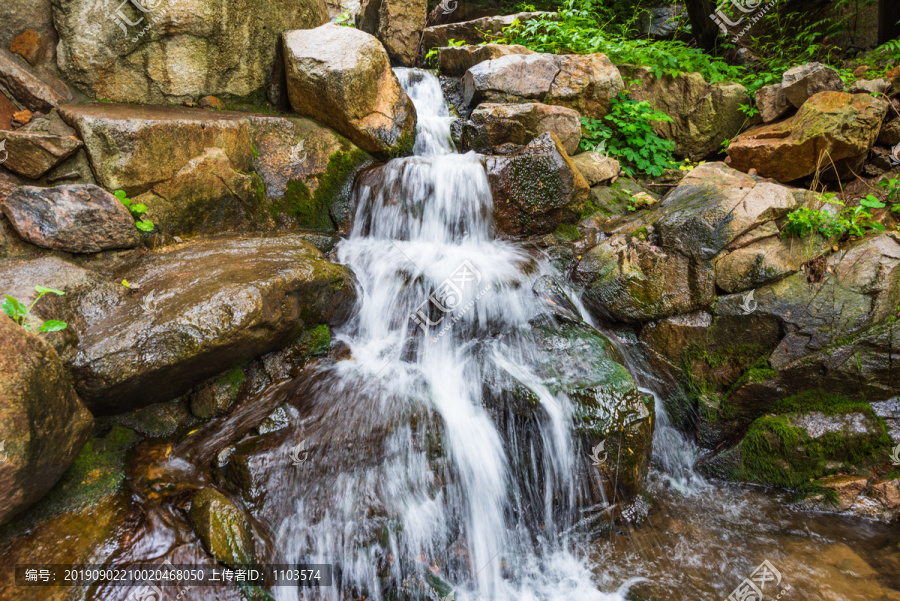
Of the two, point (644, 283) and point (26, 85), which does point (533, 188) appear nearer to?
point (644, 283)

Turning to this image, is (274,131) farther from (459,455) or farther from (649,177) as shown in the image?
(649,177)

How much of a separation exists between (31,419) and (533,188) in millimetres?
4767

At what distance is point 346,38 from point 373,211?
2343mm

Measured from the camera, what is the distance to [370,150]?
5.52 metres

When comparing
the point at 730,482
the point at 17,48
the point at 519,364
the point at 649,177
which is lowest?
the point at 730,482

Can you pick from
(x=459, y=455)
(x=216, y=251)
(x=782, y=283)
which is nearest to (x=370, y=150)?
(x=216, y=251)
